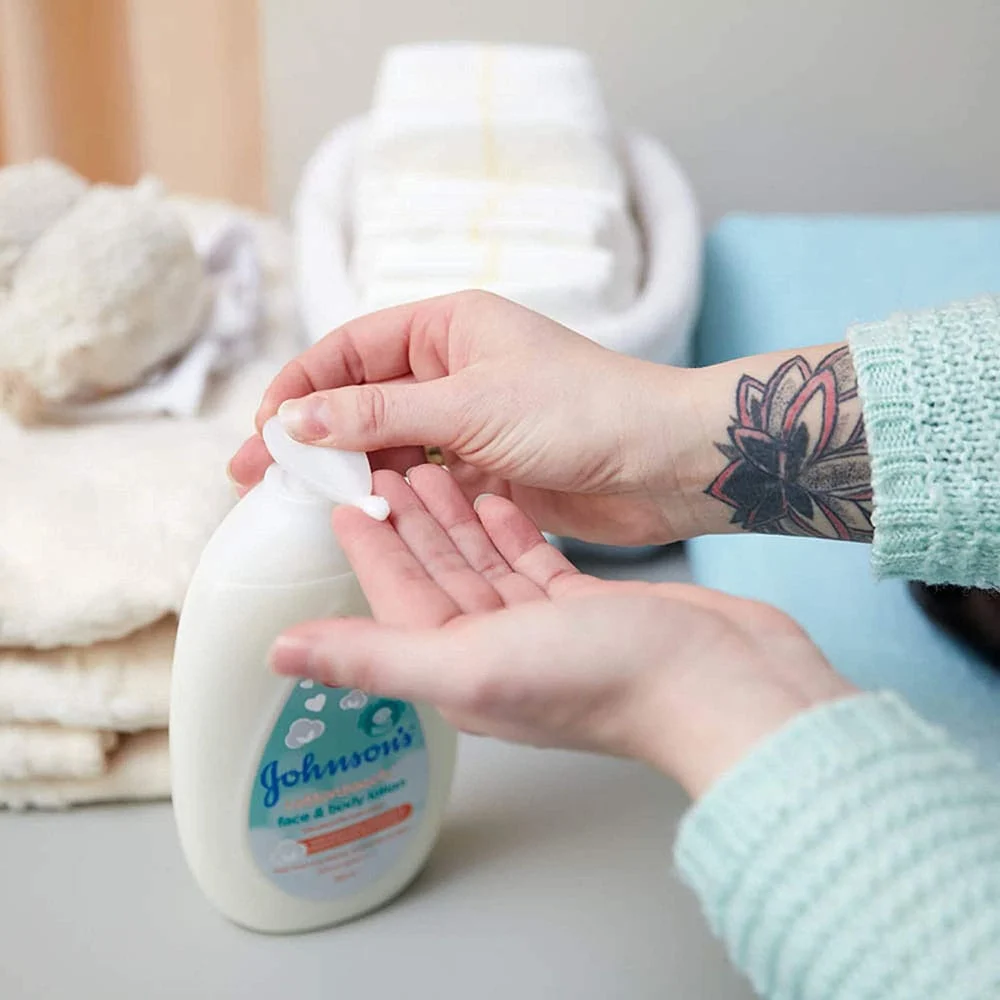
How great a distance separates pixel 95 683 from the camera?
0.52m

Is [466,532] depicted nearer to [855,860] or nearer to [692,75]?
[855,860]

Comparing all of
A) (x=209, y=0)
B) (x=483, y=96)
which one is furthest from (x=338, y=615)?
(x=209, y=0)

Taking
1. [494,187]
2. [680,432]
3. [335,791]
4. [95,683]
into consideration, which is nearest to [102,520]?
[95,683]

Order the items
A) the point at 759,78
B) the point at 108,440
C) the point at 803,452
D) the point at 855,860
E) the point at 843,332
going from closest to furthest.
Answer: the point at 855,860 → the point at 803,452 → the point at 108,440 → the point at 843,332 → the point at 759,78

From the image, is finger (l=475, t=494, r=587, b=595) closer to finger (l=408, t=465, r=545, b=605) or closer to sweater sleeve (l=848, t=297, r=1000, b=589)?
finger (l=408, t=465, r=545, b=605)

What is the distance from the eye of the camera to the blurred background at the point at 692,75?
1036 millimetres

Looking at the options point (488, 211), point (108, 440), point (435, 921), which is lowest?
point (435, 921)

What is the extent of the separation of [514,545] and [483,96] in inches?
20.8

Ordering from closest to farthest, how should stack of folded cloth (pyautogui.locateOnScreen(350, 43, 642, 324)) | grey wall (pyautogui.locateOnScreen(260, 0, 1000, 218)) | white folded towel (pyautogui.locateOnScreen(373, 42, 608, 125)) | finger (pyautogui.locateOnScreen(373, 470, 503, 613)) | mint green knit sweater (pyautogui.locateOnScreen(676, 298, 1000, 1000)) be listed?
mint green knit sweater (pyautogui.locateOnScreen(676, 298, 1000, 1000)) < finger (pyautogui.locateOnScreen(373, 470, 503, 613)) < stack of folded cloth (pyautogui.locateOnScreen(350, 43, 642, 324)) < white folded towel (pyautogui.locateOnScreen(373, 42, 608, 125)) < grey wall (pyautogui.locateOnScreen(260, 0, 1000, 218))

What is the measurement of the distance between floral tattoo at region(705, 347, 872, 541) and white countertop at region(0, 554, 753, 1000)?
0.57 feet

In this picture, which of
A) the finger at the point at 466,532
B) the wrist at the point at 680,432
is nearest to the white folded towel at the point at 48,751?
the finger at the point at 466,532

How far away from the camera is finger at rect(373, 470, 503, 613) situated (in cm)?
41

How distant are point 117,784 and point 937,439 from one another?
0.44m

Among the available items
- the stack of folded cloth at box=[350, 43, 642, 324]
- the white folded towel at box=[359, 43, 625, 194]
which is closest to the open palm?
the stack of folded cloth at box=[350, 43, 642, 324]
